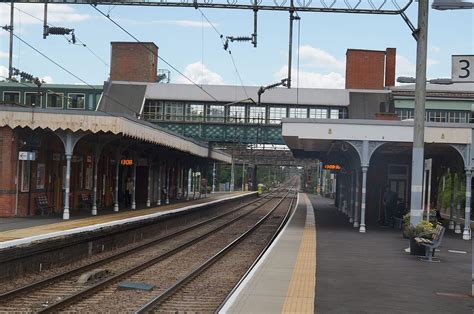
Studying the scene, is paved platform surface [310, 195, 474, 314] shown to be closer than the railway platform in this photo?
No

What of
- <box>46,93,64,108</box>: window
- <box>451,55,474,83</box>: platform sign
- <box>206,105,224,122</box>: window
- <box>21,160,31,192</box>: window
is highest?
<box>46,93,64,108</box>: window

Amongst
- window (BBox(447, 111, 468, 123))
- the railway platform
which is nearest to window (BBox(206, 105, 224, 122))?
window (BBox(447, 111, 468, 123))

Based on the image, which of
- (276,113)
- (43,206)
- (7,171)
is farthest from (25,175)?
(276,113)

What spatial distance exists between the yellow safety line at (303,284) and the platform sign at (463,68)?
380 centimetres

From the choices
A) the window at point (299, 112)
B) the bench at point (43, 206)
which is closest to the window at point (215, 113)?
the window at point (299, 112)

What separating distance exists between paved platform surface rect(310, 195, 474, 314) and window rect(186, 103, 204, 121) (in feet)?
98.1

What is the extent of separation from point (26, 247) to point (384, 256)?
790 cm

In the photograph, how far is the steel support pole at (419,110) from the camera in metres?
16.5

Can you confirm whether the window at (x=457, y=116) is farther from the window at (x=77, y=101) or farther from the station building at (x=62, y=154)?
the window at (x=77, y=101)

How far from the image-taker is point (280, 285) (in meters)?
10.2

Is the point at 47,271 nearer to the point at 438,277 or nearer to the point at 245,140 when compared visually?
the point at 438,277

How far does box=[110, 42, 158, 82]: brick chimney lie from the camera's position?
2130 inches

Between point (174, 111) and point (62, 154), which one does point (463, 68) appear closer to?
point (62, 154)

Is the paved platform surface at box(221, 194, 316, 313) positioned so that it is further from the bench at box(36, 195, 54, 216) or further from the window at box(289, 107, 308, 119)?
the window at box(289, 107, 308, 119)
